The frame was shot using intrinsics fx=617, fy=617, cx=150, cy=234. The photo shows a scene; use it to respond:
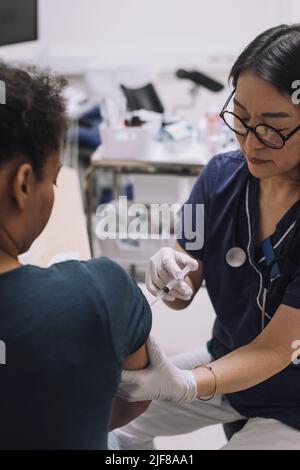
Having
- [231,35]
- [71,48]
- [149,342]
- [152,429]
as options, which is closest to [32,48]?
[71,48]

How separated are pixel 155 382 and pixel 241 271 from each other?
0.36 meters

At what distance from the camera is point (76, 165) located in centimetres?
332

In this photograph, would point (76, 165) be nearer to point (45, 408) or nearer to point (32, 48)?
point (32, 48)

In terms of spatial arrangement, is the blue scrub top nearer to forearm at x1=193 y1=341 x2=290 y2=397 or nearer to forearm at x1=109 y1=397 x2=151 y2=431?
Answer: forearm at x1=193 y1=341 x2=290 y2=397

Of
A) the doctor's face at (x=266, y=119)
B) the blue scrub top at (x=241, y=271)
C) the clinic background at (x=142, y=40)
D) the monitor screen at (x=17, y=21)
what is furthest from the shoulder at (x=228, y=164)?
the clinic background at (x=142, y=40)

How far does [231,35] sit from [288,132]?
293cm

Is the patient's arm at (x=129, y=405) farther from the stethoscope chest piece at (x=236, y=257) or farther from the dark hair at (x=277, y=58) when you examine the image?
the dark hair at (x=277, y=58)

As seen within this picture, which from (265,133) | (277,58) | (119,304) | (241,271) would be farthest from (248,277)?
(119,304)

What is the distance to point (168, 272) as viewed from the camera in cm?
121

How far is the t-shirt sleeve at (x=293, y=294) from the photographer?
111 cm

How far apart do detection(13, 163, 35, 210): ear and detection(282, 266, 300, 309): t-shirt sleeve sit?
1.84 ft

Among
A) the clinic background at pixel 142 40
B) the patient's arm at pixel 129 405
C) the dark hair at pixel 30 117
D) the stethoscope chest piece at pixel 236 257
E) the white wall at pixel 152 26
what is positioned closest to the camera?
the dark hair at pixel 30 117

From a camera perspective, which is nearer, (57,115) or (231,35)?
(57,115)

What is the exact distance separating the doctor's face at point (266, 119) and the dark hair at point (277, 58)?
1cm
